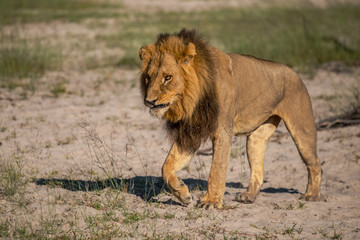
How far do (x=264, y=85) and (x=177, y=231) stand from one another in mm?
1852

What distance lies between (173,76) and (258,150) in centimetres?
178

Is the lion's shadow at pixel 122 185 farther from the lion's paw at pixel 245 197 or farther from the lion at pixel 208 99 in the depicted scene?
the lion at pixel 208 99

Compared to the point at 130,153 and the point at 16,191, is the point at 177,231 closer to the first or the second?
the point at 16,191

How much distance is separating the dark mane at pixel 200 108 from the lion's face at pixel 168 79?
0.10m

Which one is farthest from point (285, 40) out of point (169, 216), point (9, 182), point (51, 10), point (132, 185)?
point (51, 10)

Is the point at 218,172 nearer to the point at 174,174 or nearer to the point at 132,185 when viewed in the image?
the point at 174,174

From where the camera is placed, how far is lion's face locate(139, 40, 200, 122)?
385 cm

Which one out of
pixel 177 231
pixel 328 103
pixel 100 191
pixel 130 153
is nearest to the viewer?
pixel 177 231

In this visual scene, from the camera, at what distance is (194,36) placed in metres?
4.18

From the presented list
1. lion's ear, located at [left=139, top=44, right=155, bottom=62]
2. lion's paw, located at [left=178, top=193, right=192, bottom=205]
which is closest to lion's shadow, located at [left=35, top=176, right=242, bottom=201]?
lion's paw, located at [left=178, top=193, right=192, bottom=205]

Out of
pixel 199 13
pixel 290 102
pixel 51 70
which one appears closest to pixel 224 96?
pixel 290 102

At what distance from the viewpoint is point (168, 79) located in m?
3.91

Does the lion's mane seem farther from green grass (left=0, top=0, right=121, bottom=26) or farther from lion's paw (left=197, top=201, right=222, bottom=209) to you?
green grass (left=0, top=0, right=121, bottom=26)

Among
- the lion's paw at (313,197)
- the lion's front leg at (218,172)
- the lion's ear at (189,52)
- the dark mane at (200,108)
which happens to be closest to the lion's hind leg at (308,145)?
the lion's paw at (313,197)
